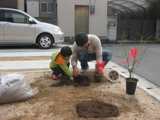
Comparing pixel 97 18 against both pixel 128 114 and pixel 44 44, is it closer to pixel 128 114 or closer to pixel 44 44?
pixel 44 44

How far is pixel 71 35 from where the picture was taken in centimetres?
1131

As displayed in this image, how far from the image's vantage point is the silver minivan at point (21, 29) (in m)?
6.84

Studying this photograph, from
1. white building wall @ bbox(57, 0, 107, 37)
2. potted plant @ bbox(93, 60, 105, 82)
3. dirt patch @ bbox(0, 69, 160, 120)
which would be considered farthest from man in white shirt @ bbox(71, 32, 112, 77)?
white building wall @ bbox(57, 0, 107, 37)

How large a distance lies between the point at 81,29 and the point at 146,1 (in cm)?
623

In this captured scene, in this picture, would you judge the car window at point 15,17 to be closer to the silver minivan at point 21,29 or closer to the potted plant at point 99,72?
the silver minivan at point 21,29

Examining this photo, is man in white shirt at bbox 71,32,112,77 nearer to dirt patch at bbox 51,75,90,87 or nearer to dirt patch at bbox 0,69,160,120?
dirt patch at bbox 51,75,90,87

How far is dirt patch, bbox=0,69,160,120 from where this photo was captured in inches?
81.4

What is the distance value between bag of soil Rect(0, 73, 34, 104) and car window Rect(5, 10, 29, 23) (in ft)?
16.9

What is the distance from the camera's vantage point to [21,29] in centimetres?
693

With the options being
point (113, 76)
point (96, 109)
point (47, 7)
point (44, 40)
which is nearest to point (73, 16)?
point (47, 7)

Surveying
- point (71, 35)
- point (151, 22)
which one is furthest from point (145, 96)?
point (151, 22)

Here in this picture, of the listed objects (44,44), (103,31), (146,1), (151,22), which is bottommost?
(44,44)

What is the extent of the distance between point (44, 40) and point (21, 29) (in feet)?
3.49

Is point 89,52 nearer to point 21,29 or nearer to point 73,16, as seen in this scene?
point 21,29
